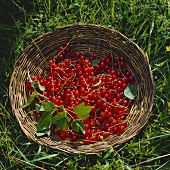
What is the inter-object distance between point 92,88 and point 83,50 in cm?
27

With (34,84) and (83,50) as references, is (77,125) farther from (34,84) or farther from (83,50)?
(83,50)

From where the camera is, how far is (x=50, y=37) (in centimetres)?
265

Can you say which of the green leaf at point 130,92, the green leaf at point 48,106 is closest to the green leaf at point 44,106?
the green leaf at point 48,106

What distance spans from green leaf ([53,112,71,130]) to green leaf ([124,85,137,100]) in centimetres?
37

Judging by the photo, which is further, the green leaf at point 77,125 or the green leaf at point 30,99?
the green leaf at point 30,99

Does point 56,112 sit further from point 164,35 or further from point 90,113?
point 164,35

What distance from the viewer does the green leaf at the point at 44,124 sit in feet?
→ 7.84

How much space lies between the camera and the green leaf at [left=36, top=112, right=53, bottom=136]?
2.39 meters

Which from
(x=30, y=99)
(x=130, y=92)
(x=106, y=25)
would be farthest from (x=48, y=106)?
(x=106, y=25)

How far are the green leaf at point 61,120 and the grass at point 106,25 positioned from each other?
148 millimetres

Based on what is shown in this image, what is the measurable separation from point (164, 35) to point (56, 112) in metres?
0.78

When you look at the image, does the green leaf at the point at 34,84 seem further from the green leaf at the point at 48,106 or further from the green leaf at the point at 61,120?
the green leaf at the point at 61,120

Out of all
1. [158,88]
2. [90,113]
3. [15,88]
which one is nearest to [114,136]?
[90,113]

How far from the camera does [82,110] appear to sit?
2.33 metres
